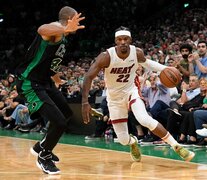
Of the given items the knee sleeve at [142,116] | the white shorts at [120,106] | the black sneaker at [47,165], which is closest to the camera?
the black sneaker at [47,165]

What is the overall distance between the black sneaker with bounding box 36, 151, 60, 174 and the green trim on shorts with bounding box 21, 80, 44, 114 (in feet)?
1.90

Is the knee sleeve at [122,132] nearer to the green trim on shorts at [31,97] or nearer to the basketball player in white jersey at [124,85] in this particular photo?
the basketball player in white jersey at [124,85]

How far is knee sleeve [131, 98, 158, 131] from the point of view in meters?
6.74

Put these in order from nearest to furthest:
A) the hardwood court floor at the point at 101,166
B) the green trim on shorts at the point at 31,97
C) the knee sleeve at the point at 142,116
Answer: the hardwood court floor at the point at 101,166
the green trim on shorts at the point at 31,97
the knee sleeve at the point at 142,116

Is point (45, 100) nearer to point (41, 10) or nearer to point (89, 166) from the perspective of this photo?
point (89, 166)

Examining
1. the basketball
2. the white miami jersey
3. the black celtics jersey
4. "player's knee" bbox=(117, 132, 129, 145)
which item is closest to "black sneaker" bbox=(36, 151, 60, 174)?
the black celtics jersey

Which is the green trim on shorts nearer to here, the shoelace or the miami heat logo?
the miami heat logo

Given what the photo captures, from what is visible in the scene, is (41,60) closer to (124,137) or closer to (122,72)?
(122,72)

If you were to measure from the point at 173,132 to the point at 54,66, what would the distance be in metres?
3.70

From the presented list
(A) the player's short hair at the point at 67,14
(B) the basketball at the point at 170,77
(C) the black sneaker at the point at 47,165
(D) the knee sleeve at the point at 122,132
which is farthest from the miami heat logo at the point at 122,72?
(C) the black sneaker at the point at 47,165

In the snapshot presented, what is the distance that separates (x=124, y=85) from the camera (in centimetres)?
712

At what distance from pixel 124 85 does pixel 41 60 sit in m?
1.42

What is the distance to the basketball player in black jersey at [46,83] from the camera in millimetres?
6152

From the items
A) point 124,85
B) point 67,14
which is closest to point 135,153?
point 124,85
